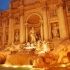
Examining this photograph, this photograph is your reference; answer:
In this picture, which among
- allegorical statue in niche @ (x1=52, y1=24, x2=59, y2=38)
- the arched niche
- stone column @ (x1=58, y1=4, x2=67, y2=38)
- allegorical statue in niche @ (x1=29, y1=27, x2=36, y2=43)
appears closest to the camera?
stone column @ (x1=58, y1=4, x2=67, y2=38)

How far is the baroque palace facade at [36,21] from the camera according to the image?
728 inches

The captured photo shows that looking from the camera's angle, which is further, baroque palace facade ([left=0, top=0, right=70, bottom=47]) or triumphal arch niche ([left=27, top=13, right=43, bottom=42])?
triumphal arch niche ([left=27, top=13, right=43, bottom=42])

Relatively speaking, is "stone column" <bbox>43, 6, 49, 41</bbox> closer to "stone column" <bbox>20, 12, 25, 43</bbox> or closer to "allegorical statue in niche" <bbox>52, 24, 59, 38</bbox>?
"allegorical statue in niche" <bbox>52, 24, 59, 38</bbox>

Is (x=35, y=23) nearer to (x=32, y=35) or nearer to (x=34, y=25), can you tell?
(x=34, y=25)

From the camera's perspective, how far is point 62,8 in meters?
18.7

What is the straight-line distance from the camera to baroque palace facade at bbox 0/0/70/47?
18500mm

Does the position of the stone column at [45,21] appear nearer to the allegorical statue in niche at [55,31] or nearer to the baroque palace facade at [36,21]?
the baroque palace facade at [36,21]

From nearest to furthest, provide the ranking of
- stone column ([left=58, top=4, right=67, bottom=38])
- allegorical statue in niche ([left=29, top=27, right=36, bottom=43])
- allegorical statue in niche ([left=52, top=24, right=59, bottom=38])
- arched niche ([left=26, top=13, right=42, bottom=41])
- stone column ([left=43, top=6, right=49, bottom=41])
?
stone column ([left=58, top=4, right=67, bottom=38]), allegorical statue in niche ([left=52, top=24, right=59, bottom=38]), stone column ([left=43, top=6, right=49, bottom=41]), allegorical statue in niche ([left=29, top=27, right=36, bottom=43]), arched niche ([left=26, top=13, right=42, bottom=41])

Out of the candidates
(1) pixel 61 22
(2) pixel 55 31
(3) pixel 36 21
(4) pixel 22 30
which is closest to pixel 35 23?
(3) pixel 36 21

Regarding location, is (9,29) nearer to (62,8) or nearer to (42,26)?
(42,26)

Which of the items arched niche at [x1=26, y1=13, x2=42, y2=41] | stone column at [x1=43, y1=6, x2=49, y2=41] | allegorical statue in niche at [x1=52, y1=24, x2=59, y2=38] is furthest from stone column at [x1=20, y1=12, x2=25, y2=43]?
allegorical statue in niche at [x1=52, y1=24, x2=59, y2=38]

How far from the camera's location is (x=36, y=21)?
22078 millimetres

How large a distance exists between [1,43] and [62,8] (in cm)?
1204

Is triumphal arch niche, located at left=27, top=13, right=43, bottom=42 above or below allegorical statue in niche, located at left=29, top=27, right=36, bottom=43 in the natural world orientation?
above
